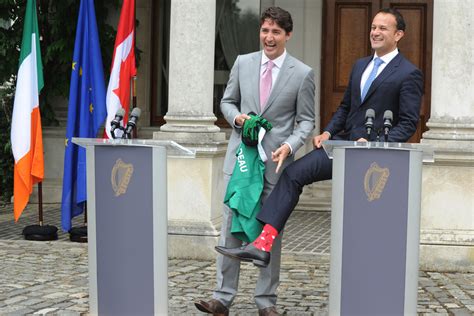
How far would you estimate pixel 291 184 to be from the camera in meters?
6.05

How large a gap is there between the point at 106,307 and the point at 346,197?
62.2 inches

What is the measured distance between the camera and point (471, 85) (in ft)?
28.5

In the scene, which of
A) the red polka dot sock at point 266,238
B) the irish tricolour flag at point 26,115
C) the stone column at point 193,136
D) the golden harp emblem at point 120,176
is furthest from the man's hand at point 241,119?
the irish tricolour flag at point 26,115

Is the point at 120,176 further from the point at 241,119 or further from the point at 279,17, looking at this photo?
the point at 279,17

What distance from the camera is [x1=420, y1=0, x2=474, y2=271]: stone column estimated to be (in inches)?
339

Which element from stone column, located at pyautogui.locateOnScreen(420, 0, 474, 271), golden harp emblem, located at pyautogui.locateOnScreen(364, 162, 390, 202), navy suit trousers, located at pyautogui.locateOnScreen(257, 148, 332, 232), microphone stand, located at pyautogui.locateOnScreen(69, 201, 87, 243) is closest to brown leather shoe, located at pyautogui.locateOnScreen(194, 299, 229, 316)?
navy suit trousers, located at pyautogui.locateOnScreen(257, 148, 332, 232)

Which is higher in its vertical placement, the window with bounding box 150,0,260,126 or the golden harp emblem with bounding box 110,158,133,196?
the window with bounding box 150,0,260,126

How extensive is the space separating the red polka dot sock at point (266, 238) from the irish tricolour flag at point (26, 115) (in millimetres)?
4623

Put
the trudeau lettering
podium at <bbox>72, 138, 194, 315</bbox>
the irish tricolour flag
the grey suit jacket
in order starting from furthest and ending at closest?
the irish tricolour flag → the grey suit jacket → the trudeau lettering → podium at <bbox>72, 138, 194, 315</bbox>

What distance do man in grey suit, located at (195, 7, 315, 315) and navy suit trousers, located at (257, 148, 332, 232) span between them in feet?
0.81

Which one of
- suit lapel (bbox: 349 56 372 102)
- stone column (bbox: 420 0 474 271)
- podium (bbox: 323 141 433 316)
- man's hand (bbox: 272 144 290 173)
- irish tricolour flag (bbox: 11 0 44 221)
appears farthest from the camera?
irish tricolour flag (bbox: 11 0 44 221)

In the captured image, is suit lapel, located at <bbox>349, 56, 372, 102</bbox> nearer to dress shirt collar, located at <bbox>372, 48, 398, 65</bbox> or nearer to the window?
dress shirt collar, located at <bbox>372, 48, 398, 65</bbox>

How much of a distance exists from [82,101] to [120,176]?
176 inches

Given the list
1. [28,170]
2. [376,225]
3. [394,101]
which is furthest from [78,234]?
[376,225]
